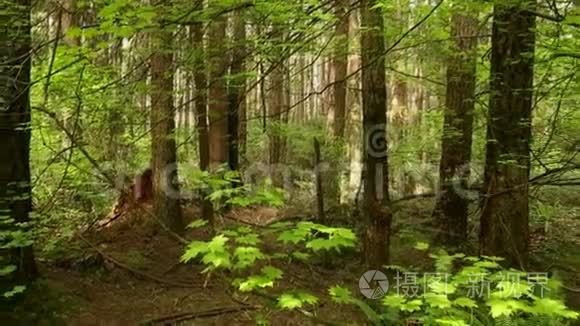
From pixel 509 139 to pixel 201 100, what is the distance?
4.78 m

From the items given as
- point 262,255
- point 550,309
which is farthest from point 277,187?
point 550,309

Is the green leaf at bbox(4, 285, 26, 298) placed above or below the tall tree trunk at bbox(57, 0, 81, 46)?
below

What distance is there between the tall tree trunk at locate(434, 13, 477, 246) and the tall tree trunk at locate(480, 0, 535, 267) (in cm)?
218

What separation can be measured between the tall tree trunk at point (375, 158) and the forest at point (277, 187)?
28 millimetres

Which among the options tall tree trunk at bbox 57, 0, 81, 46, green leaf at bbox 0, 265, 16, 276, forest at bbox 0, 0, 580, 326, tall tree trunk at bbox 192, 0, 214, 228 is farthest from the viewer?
tall tree trunk at bbox 192, 0, 214, 228

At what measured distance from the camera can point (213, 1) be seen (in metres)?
4.48

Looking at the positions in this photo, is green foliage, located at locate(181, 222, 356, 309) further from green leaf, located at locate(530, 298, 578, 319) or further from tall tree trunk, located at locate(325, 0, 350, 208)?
tall tree trunk, located at locate(325, 0, 350, 208)

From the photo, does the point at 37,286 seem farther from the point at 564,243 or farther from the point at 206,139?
the point at 564,243

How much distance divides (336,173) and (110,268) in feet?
20.9

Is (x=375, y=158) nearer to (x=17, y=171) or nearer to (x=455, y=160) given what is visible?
(x=455, y=160)

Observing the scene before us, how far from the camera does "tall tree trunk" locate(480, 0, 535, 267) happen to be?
6133mm

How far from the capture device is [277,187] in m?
8.26

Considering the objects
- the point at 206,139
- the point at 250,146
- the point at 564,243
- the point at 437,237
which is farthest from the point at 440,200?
the point at 250,146

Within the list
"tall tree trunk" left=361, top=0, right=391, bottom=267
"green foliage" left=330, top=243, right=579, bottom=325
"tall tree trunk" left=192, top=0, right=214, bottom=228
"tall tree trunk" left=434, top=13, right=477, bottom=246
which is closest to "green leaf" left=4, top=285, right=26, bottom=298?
"tall tree trunk" left=192, top=0, right=214, bottom=228
